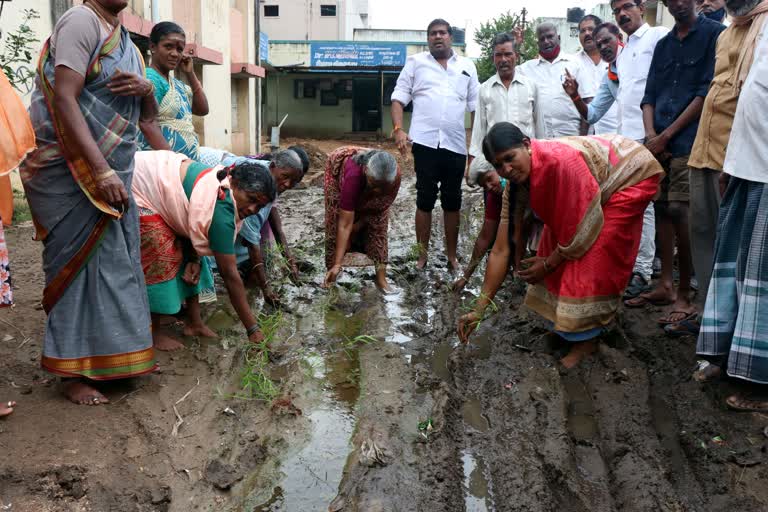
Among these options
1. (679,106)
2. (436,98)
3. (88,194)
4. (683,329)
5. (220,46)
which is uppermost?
(220,46)

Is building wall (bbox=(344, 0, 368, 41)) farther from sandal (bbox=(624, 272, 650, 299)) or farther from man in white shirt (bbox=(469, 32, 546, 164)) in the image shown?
sandal (bbox=(624, 272, 650, 299))

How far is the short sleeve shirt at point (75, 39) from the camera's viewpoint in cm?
260

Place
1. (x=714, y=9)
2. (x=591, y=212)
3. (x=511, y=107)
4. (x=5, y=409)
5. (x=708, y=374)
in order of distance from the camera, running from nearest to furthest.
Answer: (x=5, y=409) < (x=708, y=374) < (x=591, y=212) < (x=714, y=9) < (x=511, y=107)

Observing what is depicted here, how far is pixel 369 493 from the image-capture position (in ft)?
8.46

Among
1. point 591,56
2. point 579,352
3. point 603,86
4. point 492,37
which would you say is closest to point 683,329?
point 579,352

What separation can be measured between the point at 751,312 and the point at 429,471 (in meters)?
1.60

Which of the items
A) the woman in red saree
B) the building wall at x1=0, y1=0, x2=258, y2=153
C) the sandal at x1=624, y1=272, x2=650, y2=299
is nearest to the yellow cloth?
the woman in red saree

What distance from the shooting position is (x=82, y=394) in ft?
9.62

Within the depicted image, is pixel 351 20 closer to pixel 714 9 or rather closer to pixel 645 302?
pixel 714 9

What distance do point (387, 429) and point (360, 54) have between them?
21.2m

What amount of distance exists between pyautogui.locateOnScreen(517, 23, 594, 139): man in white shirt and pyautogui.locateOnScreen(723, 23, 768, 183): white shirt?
282 centimetres

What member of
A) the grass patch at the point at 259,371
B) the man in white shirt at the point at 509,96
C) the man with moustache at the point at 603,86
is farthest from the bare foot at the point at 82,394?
the man with moustache at the point at 603,86

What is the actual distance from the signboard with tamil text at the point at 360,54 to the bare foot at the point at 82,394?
2066cm

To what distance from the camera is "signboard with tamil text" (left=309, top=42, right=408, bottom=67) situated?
22.4 meters
